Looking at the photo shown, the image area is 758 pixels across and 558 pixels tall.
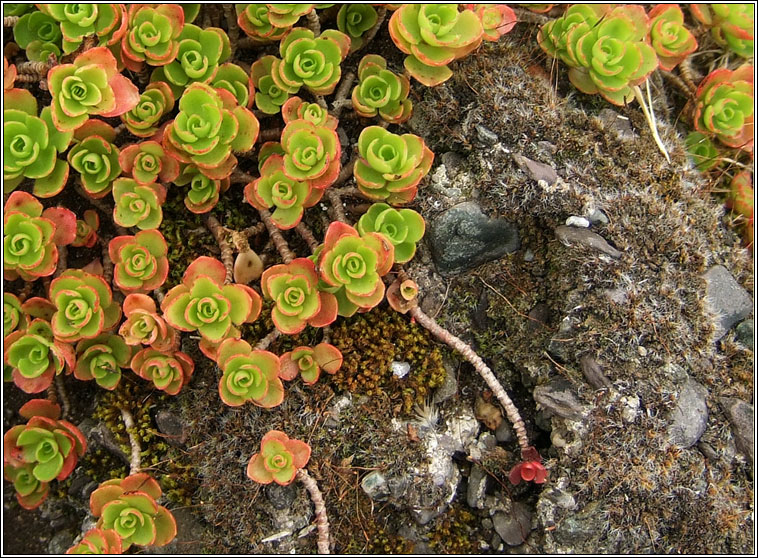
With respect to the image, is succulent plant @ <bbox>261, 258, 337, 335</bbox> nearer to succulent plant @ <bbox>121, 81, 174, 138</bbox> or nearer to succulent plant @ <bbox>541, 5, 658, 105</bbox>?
succulent plant @ <bbox>121, 81, 174, 138</bbox>

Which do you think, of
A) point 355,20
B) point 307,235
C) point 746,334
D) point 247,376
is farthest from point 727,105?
point 247,376

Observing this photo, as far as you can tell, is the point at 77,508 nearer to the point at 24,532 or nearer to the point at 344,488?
the point at 24,532

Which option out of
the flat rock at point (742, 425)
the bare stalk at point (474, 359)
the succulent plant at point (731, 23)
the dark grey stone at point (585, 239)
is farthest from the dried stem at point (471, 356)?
the succulent plant at point (731, 23)

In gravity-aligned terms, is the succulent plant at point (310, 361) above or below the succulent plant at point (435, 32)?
below

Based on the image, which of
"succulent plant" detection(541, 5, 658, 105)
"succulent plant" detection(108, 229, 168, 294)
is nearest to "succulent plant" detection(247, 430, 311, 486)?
"succulent plant" detection(108, 229, 168, 294)

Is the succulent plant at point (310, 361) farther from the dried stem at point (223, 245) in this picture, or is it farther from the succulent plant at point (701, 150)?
the succulent plant at point (701, 150)

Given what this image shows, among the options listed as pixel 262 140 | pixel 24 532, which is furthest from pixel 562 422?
pixel 24 532

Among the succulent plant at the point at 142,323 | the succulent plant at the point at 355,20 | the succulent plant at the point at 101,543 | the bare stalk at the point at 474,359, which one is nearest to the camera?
the succulent plant at the point at 101,543
